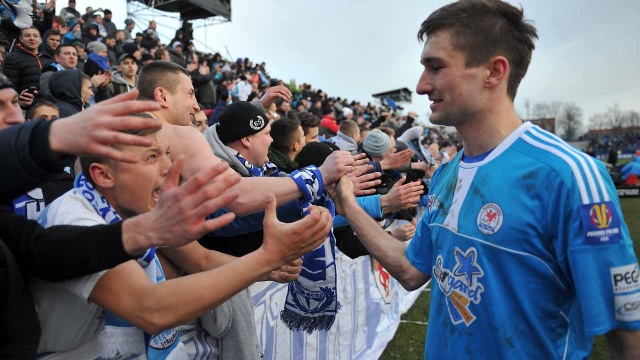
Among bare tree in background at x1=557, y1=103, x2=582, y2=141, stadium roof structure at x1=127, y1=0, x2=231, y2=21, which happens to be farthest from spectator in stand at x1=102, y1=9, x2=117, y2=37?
bare tree in background at x1=557, y1=103, x2=582, y2=141

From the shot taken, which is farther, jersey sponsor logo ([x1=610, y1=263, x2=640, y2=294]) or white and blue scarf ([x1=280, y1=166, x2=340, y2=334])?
white and blue scarf ([x1=280, y1=166, x2=340, y2=334])

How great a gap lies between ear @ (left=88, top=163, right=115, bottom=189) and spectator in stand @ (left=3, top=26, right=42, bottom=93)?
5.61 metres

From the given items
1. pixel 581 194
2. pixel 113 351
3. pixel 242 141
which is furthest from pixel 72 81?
pixel 581 194

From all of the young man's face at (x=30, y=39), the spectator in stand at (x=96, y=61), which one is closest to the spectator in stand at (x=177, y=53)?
the spectator in stand at (x=96, y=61)

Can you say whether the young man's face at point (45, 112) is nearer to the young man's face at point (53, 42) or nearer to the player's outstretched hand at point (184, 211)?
the player's outstretched hand at point (184, 211)

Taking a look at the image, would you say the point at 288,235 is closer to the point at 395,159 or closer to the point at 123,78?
the point at 395,159

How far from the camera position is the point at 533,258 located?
5.66 feet

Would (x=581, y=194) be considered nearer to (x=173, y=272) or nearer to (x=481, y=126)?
(x=481, y=126)

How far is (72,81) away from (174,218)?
490 centimetres

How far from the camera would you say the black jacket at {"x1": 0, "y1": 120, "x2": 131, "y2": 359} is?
1.32 m

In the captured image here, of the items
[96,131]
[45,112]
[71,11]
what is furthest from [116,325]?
[71,11]

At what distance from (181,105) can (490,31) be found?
2.01 meters

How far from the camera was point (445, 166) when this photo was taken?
2451 mm

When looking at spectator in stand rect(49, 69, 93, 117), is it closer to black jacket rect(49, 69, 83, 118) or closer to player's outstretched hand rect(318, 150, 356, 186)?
black jacket rect(49, 69, 83, 118)
